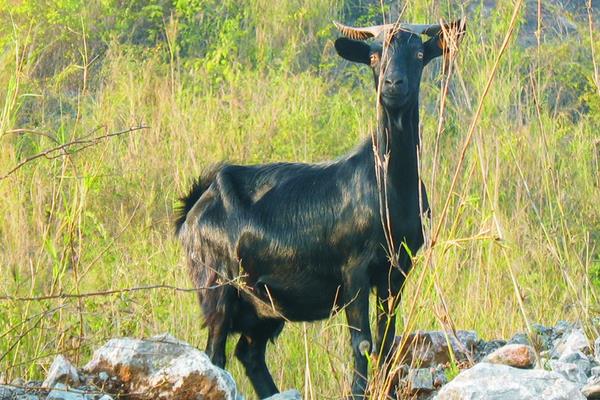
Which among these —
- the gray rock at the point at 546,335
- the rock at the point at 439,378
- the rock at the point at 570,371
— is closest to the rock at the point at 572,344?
the gray rock at the point at 546,335

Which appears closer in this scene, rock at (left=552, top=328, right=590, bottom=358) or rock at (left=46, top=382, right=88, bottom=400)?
rock at (left=46, top=382, right=88, bottom=400)

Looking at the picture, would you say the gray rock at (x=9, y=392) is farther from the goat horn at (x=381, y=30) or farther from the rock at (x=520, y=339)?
the goat horn at (x=381, y=30)

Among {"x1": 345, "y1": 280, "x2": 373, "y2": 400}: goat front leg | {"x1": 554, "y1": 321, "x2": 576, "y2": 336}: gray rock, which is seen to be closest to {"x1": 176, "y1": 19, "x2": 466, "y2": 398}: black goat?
{"x1": 345, "y1": 280, "x2": 373, "y2": 400}: goat front leg

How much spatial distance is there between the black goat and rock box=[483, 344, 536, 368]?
0.96 metres

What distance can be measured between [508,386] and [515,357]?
1142 millimetres

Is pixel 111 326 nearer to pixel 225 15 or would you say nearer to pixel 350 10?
pixel 225 15

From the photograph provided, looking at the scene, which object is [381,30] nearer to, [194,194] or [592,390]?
[194,194]

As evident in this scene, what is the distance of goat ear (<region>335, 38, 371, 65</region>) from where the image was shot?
797 cm

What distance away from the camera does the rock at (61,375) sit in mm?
5555

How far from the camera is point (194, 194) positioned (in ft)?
27.2

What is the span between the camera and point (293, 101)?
1279 centimetres

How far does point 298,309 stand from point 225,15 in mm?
7983

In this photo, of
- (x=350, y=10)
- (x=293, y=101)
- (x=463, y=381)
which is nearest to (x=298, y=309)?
(x=463, y=381)

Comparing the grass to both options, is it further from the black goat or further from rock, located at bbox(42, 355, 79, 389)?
rock, located at bbox(42, 355, 79, 389)
